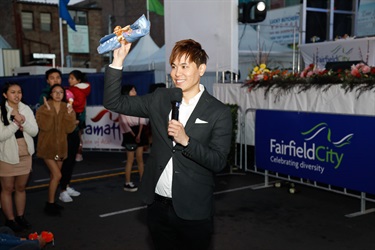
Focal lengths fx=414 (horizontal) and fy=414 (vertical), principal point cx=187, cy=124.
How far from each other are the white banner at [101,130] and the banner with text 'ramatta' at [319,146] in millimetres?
5501

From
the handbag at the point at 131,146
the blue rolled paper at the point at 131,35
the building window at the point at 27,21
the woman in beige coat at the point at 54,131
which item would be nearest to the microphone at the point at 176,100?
the blue rolled paper at the point at 131,35

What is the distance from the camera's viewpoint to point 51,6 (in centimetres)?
4316

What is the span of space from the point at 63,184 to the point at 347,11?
15.4m

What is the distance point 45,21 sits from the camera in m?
43.4

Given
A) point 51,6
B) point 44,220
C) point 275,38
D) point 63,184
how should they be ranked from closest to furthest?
point 44,220 → point 63,184 → point 275,38 → point 51,6

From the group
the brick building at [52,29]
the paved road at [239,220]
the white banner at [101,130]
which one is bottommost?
the paved road at [239,220]

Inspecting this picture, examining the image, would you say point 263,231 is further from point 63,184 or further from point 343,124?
point 63,184

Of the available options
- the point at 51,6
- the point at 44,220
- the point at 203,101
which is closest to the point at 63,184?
the point at 44,220

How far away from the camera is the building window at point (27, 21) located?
4197 centimetres

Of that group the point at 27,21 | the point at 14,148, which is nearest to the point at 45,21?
the point at 27,21

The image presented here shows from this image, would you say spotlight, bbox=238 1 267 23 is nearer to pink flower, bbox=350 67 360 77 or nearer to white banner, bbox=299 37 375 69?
white banner, bbox=299 37 375 69

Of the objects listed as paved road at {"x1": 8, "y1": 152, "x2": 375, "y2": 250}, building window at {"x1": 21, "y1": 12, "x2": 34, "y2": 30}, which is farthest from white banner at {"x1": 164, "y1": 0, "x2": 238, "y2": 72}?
building window at {"x1": 21, "y1": 12, "x2": 34, "y2": 30}

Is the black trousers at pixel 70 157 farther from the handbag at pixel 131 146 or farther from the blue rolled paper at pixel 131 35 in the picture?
the blue rolled paper at pixel 131 35

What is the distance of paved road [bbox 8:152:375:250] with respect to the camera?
5.11 m
